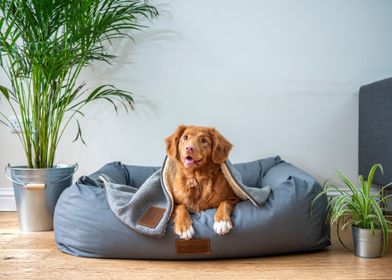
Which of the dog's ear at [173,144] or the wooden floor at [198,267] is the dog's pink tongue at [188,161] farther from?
the wooden floor at [198,267]

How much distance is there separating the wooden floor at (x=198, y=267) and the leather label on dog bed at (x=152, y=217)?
178mm

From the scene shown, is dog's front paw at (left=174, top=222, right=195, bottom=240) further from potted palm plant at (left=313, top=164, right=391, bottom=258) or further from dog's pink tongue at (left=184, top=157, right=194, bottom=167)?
potted palm plant at (left=313, top=164, right=391, bottom=258)

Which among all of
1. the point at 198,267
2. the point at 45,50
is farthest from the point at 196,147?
the point at 45,50

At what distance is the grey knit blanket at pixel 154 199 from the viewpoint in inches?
74.3

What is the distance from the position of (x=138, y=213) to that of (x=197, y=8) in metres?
1.71

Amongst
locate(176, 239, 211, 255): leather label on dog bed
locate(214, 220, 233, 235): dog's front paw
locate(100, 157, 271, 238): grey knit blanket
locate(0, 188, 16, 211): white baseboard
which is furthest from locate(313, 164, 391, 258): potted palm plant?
locate(0, 188, 16, 211): white baseboard

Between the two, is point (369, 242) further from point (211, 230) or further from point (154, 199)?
point (154, 199)

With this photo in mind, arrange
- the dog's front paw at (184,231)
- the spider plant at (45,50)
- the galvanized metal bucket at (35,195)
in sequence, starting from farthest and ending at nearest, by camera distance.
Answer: the galvanized metal bucket at (35,195) < the spider plant at (45,50) < the dog's front paw at (184,231)

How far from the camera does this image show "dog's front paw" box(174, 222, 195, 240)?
1832 millimetres

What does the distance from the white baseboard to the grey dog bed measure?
1162 millimetres

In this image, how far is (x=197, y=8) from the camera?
3.02m

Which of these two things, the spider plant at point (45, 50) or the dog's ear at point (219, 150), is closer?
the dog's ear at point (219, 150)

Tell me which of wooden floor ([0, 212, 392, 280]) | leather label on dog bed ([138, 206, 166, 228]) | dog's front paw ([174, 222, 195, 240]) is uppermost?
leather label on dog bed ([138, 206, 166, 228])

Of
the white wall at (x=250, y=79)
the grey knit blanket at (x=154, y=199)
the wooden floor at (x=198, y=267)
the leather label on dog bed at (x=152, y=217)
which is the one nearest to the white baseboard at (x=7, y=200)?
the white wall at (x=250, y=79)
